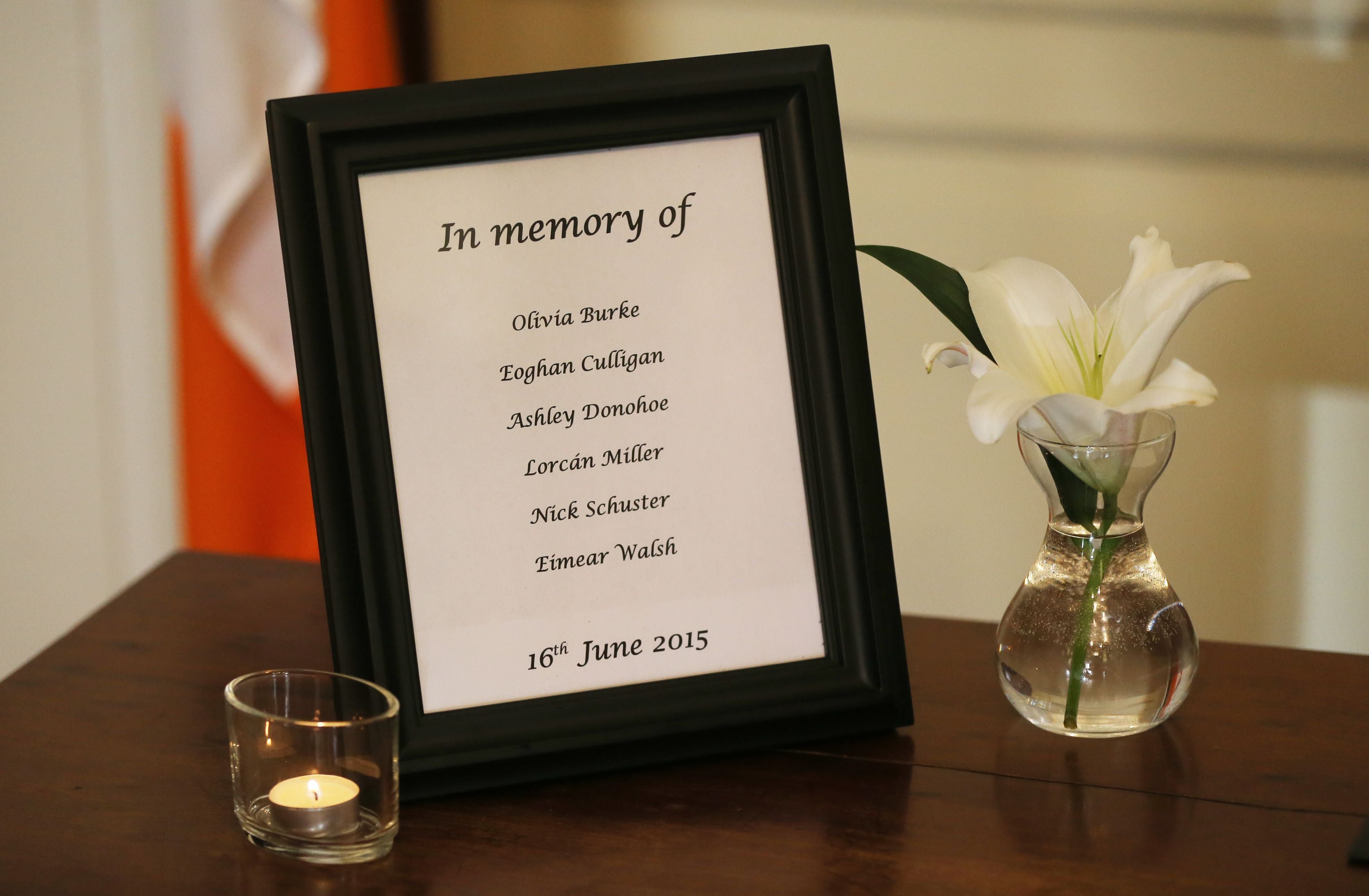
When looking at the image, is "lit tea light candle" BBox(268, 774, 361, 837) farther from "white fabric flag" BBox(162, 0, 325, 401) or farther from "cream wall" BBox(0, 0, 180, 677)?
"cream wall" BBox(0, 0, 180, 677)

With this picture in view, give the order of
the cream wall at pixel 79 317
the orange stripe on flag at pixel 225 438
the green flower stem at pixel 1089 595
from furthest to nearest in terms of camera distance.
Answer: the cream wall at pixel 79 317 → the orange stripe on flag at pixel 225 438 → the green flower stem at pixel 1089 595

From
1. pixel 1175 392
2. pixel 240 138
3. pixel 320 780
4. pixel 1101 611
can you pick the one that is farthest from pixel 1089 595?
pixel 240 138

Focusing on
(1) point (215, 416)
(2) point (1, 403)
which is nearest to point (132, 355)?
(2) point (1, 403)

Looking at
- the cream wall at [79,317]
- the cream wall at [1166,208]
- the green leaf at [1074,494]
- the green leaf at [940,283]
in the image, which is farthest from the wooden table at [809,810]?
the cream wall at [79,317]

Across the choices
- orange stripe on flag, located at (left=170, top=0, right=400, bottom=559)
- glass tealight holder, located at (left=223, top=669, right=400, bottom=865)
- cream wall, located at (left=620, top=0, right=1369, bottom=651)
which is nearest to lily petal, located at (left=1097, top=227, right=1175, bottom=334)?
glass tealight holder, located at (left=223, top=669, right=400, bottom=865)

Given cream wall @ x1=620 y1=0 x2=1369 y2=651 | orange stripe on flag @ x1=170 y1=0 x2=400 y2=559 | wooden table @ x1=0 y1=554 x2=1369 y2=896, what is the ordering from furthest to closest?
1. orange stripe on flag @ x1=170 y1=0 x2=400 y2=559
2. cream wall @ x1=620 y1=0 x2=1369 y2=651
3. wooden table @ x1=0 y1=554 x2=1369 y2=896

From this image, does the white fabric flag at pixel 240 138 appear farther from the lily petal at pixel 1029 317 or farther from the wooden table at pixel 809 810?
the lily petal at pixel 1029 317

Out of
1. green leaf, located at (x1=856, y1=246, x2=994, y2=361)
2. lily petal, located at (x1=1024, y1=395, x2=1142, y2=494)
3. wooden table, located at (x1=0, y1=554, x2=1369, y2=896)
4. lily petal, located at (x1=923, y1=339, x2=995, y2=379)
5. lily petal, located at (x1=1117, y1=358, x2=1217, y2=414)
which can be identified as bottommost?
wooden table, located at (x1=0, y1=554, x2=1369, y2=896)
